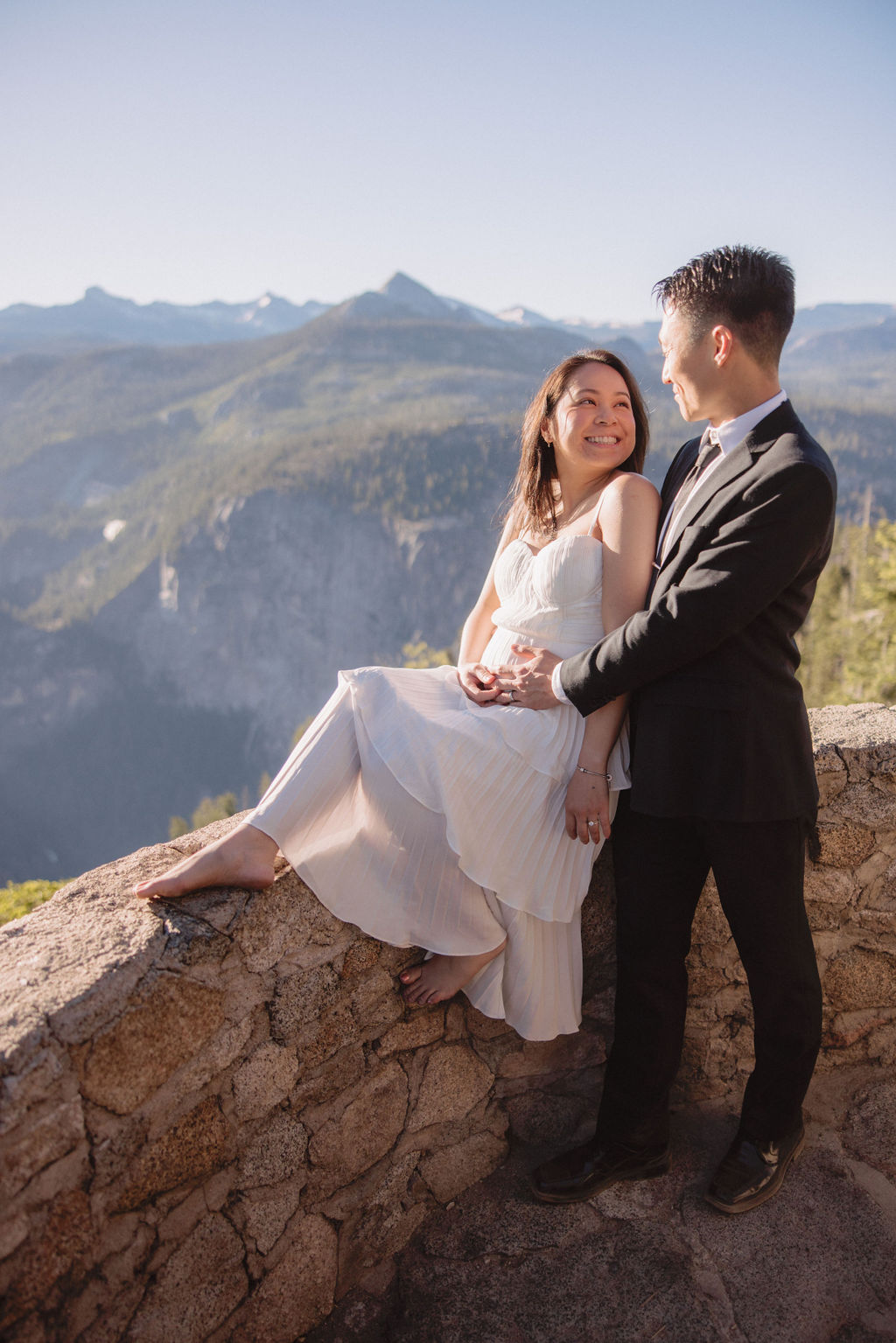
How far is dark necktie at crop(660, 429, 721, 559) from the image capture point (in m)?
2.49

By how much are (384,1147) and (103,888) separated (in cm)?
115

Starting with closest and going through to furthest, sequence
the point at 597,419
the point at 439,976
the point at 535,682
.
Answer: the point at 439,976, the point at 535,682, the point at 597,419

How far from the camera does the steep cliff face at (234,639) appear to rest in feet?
388

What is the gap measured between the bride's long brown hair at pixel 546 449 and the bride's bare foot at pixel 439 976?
148 centimetres

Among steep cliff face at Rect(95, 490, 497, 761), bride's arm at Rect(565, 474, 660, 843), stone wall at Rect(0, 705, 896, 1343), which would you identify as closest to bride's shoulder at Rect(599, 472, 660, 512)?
bride's arm at Rect(565, 474, 660, 843)

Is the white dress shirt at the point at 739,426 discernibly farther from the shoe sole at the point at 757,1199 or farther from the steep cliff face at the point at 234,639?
the steep cliff face at the point at 234,639

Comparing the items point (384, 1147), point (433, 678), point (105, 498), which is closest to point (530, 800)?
point (433, 678)

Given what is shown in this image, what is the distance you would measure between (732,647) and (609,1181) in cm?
174

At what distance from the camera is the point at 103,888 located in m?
2.39

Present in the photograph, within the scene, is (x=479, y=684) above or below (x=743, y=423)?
below

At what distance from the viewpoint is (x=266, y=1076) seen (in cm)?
226

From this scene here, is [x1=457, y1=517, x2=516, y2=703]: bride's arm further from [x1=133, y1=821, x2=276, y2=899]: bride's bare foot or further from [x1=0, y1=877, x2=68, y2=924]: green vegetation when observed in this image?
[x1=0, y1=877, x2=68, y2=924]: green vegetation

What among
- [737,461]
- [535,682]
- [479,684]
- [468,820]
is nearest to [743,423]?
[737,461]

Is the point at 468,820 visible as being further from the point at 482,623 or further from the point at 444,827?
the point at 482,623
